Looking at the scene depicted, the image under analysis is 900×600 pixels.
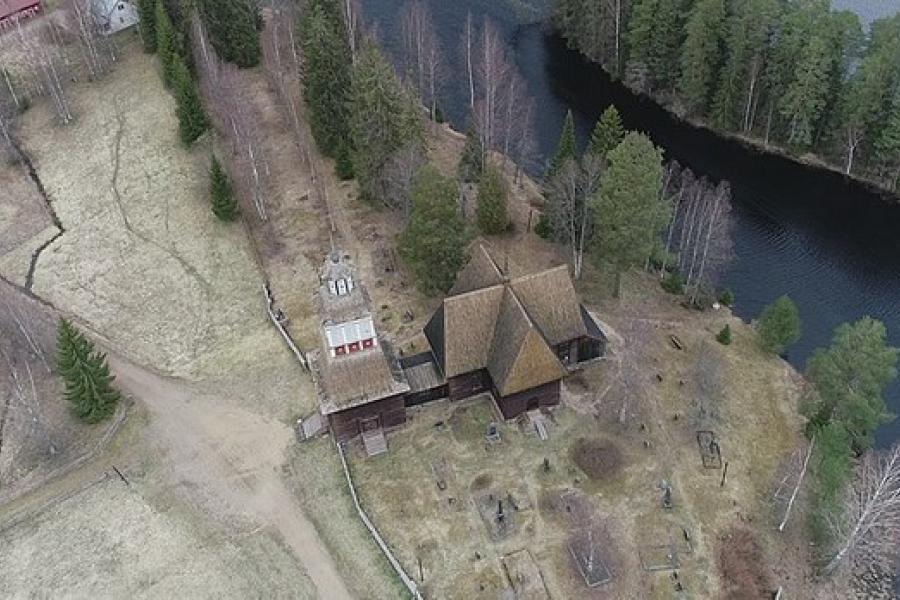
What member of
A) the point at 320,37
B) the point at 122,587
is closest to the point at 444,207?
the point at 320,37

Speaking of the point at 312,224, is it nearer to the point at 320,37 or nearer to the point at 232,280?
the point at 232,280

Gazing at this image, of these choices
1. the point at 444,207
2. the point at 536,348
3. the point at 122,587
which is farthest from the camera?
the point at 444,207

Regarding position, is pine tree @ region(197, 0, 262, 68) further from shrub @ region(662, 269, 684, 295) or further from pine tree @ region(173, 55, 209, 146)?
shrub @ region(662, 269, 684, 295)

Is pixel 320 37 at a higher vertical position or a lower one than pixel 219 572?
higher

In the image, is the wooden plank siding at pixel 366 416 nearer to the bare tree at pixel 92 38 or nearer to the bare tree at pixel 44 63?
the bare tree at pixel 44 63

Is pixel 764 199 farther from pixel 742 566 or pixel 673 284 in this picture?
pixel 742 566

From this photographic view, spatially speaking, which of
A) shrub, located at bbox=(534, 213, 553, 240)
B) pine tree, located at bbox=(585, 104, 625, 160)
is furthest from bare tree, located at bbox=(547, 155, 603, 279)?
pine tree, located at bbox=(585, 104, 625, 160)

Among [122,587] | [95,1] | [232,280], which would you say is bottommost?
[122,587]
